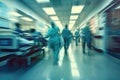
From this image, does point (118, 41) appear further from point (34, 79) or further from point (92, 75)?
point (34, 79)

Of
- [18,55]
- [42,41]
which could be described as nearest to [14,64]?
[18,55]

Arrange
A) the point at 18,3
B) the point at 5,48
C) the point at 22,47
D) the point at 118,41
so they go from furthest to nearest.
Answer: the point at 18,3, the point at 118,41, the point at 22,47, the point at 5,48

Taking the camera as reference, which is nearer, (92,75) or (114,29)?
(92,75)

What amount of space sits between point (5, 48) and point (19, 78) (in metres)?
1.20

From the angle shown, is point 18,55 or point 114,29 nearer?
point 18,55

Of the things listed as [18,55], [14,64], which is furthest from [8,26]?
[18,55]

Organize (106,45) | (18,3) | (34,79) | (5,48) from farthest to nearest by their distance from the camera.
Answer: (18,3) → (106,45) → (5,48) → (34,79)

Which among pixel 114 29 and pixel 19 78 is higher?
pixel 114 29

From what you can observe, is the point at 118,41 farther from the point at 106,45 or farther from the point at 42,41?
the point at 42,41

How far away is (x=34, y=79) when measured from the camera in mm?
3117

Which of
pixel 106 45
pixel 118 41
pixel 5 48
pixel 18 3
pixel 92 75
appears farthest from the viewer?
pixel 18 3

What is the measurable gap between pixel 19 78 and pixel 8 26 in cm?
376

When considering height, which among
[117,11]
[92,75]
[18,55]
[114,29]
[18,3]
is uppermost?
[18,3]

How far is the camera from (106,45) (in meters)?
6.80
